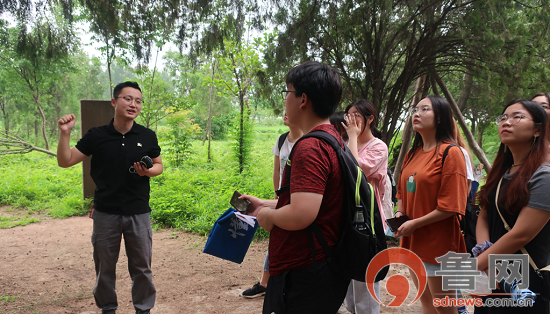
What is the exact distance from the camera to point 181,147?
10359mm

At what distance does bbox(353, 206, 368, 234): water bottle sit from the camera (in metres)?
1.29

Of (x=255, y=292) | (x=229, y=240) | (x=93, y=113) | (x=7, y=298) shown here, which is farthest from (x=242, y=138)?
(x=229, y=240)

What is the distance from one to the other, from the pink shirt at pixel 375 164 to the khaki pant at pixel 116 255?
1.74 meters

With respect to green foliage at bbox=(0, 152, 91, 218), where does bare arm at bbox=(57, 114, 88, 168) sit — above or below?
above

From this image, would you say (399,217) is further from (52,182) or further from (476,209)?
(52,182)

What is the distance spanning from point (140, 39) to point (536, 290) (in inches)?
167

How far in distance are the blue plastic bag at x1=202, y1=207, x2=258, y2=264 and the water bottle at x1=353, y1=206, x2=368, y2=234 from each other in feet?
2.57

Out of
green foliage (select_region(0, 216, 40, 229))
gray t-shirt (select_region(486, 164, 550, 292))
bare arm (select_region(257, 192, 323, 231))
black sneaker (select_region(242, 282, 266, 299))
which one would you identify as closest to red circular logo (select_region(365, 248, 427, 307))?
bare arm (select_region(257, 192, 323, 231))

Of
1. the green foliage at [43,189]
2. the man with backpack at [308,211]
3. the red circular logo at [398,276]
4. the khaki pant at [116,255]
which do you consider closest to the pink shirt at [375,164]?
the red circular logo at [398,276]

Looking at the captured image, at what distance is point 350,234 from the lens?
130cm

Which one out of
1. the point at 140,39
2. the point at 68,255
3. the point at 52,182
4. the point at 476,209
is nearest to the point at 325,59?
the point at 140,39

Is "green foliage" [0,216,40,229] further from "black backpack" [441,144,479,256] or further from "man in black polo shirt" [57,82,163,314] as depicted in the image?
"black backpack" [441,144,479,256]

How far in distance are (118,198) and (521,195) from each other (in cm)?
246

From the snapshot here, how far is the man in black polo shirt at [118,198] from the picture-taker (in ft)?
8.06
